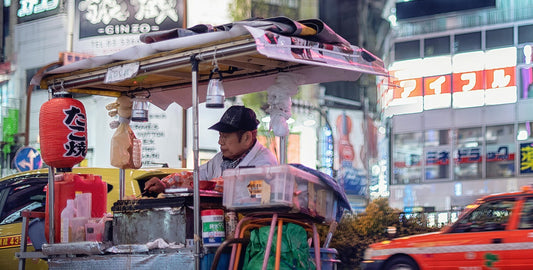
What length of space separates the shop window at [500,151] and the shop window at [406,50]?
4.91 m

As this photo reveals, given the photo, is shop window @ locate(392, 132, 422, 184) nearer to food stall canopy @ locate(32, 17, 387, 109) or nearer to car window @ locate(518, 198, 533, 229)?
car window @ locate(518, 198, 533, 229)

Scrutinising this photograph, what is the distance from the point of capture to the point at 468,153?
111ft

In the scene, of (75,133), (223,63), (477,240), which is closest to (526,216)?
(477,240)

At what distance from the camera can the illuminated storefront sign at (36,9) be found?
27109 millimetres

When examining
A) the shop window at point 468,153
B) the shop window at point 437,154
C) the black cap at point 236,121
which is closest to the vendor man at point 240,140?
the black cap at point 236,121

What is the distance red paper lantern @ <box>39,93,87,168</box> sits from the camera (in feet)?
23.4

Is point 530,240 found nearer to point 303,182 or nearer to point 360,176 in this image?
point 303,182

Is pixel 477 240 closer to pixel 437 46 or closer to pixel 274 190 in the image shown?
pixel 274 190

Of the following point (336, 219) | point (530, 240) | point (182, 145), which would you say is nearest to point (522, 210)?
point (530, 240)

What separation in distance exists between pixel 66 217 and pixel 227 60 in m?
2.18

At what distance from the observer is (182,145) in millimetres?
23578

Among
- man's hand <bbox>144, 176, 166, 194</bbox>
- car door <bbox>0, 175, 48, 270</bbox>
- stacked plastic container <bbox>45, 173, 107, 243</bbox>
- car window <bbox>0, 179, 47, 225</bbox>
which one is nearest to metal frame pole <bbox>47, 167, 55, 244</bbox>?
stacked plastic container <bbox>45, 173, 107, 243</bbox>

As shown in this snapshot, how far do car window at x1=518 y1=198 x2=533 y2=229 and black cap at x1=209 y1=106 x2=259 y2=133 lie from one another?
3874mm

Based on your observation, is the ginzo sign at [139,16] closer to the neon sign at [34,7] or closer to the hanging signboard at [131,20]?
the hanging signboard at [131,20]
